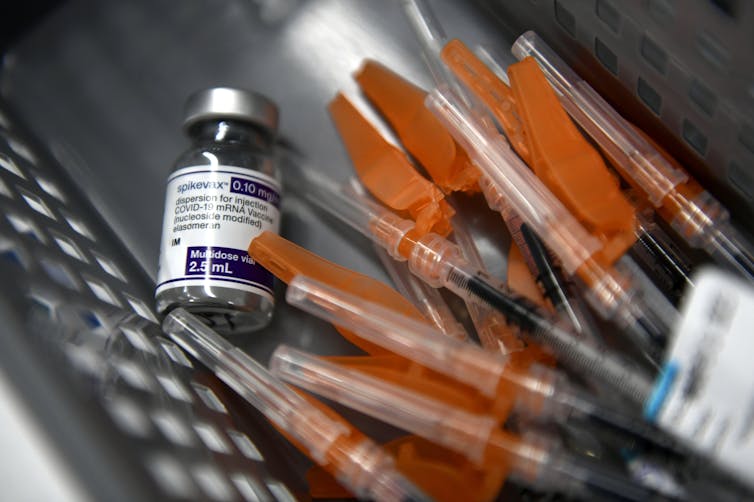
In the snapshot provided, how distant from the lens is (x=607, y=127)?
653 millimetres

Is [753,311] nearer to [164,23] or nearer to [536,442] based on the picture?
[536,442]

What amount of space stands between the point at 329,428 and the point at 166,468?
0.44 ft

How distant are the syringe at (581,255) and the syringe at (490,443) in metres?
0.12

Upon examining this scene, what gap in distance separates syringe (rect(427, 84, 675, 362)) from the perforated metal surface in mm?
327

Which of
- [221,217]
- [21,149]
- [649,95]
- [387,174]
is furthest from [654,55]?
[21,149]

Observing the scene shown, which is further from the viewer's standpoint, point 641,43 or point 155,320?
point 155,320

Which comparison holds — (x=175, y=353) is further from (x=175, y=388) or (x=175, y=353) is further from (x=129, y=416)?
(x=129, y=416)

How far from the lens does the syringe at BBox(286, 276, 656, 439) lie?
0.52 metres

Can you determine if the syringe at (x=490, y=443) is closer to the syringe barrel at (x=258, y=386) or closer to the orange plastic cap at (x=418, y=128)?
the syringe barrel at (x=258, y=386)

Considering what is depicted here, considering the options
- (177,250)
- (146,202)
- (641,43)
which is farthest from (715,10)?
(146,202)

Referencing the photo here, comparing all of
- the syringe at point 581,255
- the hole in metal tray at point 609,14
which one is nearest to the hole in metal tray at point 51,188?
the syringe at point 581,255

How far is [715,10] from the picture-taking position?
488 millimetres

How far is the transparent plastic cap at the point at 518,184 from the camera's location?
0.57 m

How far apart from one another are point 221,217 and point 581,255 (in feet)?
1.08
